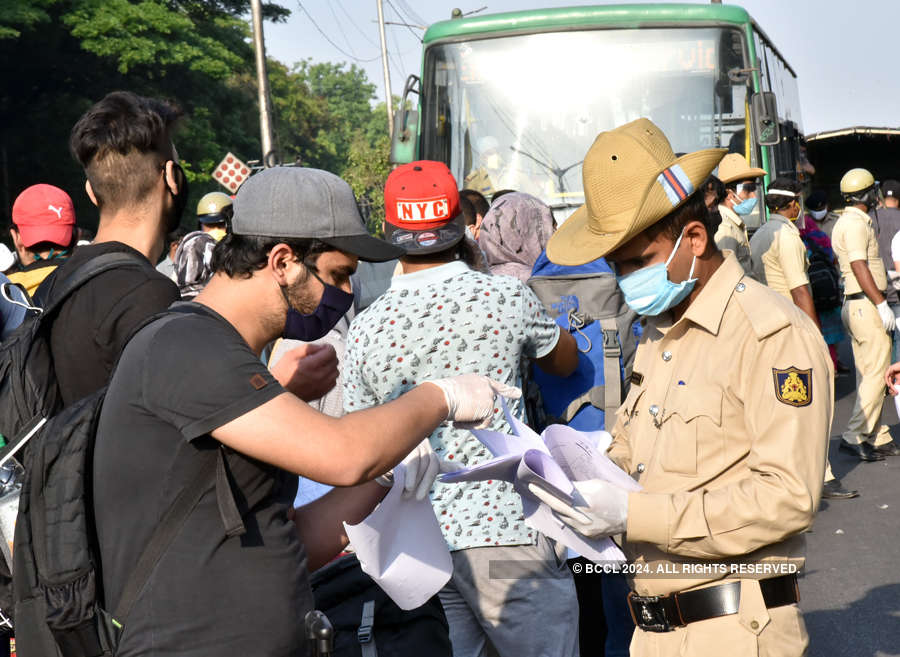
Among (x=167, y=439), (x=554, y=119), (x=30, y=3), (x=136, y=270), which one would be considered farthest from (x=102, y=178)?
(x=30, y=3)

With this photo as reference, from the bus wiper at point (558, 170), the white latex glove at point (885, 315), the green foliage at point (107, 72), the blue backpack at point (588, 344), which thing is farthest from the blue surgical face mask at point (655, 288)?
the green foliage at point (107, 72)

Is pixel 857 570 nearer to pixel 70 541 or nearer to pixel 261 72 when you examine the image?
pixel 70 541

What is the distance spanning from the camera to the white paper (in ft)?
8.49

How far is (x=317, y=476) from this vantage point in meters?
2.09

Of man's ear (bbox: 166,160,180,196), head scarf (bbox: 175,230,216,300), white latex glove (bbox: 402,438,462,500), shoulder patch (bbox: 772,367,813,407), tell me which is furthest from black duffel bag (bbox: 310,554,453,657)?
head scarf (bbox: 175,230,216,300)

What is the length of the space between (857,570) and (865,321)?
3238mm

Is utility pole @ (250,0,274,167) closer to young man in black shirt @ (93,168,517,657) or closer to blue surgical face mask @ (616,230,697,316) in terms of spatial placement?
blue surgical face mask @ (616,230,697,316)

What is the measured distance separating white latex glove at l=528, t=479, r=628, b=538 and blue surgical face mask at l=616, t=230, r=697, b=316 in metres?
0.51

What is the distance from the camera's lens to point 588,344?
439 cm

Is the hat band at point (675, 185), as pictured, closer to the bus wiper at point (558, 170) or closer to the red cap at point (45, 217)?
the red cap at point (45, 217)

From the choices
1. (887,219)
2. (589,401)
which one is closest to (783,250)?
(887,219)

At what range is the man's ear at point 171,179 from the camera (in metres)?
3.07

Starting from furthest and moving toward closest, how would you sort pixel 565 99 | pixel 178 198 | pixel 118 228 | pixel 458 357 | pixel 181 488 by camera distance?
Result: 1. pixel 565 99
2. pixel 458 357
3. pixel 178 198
4. pixel 118 228
5. pixel 181 488

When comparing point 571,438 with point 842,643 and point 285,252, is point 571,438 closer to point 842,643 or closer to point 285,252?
point 285,252
